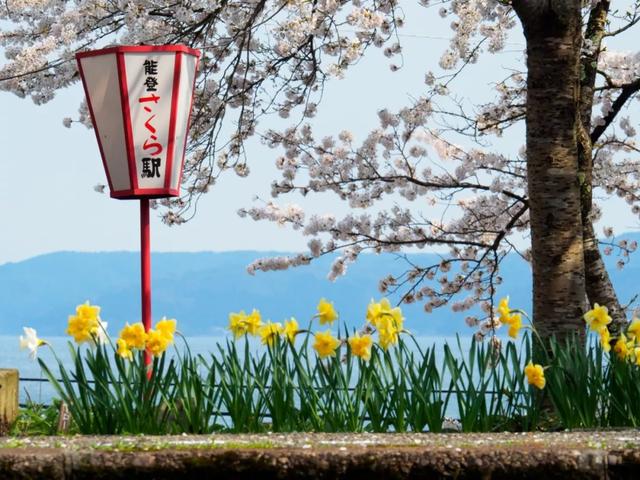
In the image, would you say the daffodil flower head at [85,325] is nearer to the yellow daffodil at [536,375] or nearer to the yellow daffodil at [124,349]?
the yellow daffodil at [124,349]

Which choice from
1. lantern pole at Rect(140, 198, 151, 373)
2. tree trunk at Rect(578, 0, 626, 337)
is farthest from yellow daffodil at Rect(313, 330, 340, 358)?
tree trunk at Rect(578, 0, 626, 337)

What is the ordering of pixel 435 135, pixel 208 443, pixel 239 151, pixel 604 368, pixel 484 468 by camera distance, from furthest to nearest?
pixel 435 135
pixel 239 151
pixel 604 368
pixel 208 443
pixel 484 468

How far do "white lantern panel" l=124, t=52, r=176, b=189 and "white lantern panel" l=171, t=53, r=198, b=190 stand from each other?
0.06m

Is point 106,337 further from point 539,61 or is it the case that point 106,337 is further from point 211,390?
point 539,61

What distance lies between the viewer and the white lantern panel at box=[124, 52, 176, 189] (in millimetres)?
5707

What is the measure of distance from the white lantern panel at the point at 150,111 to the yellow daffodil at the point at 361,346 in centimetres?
191

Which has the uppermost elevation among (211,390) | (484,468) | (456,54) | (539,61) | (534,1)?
(456,54)

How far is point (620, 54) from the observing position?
1048 centimetres

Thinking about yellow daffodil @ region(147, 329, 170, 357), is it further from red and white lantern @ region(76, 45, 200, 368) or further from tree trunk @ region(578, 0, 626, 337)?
tree trunk @ region(578, 0, 626, 337)

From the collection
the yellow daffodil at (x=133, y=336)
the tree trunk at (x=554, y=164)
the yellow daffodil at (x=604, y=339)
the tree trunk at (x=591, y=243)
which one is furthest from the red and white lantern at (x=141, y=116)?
the tree trunk at (x=591, y=243)

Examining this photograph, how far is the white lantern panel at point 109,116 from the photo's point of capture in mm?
5734

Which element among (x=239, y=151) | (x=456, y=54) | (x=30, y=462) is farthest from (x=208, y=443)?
(x=456, y=54)

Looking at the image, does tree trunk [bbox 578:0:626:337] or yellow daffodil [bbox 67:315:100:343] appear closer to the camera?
yellow daffodil [bbox 67:315:100:343]

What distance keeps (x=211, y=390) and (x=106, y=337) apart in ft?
2.14
